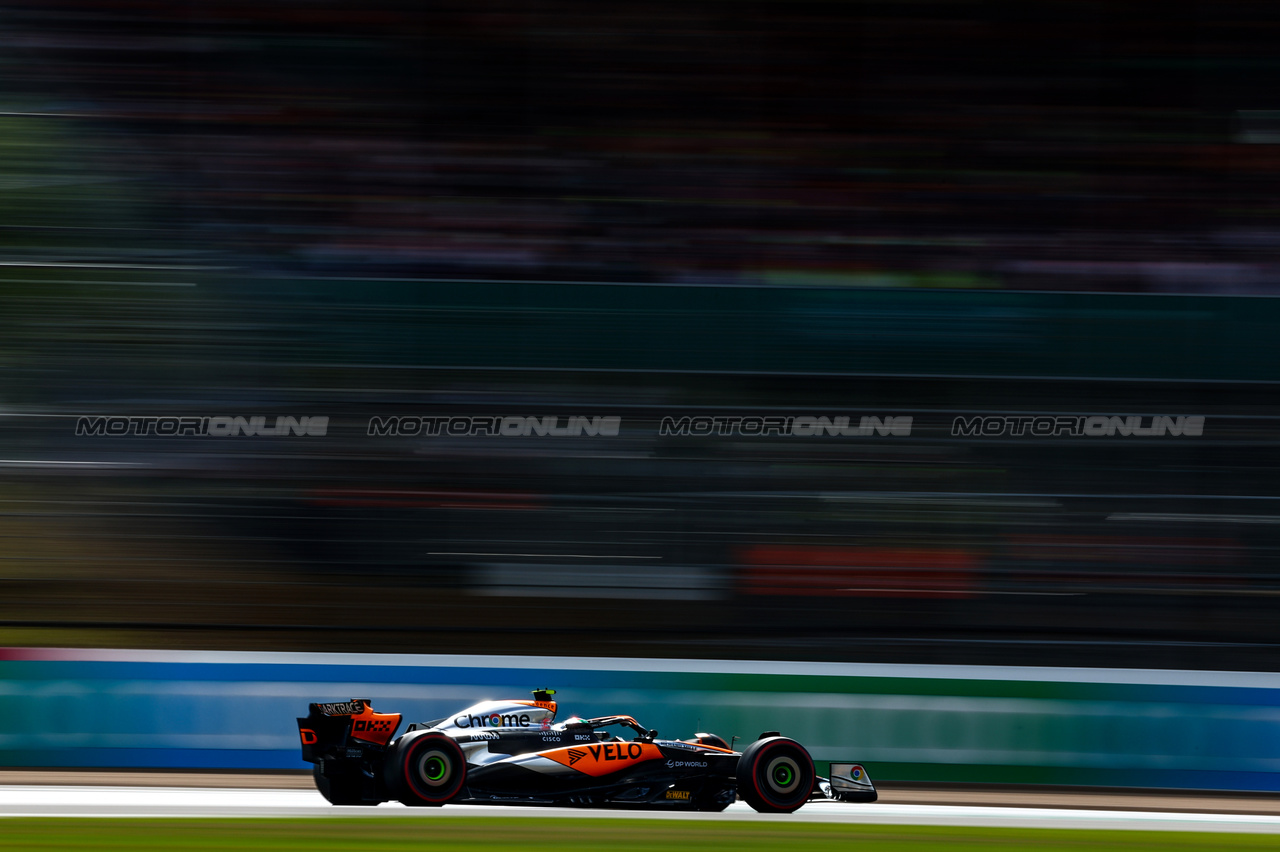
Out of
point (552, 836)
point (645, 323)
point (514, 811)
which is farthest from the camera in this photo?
point (645, 323)

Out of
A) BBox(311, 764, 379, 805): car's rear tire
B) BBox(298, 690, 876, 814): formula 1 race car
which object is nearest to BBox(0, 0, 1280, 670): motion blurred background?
BBox(298, 690, 876, 814): formula 1 race car

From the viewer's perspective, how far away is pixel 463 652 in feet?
18.7

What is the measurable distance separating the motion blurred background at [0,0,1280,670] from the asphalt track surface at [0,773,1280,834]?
88 centimetres

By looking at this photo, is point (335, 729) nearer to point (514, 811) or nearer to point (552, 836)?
point (514, 811)

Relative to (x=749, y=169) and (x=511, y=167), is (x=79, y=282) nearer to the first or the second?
(x=511, y=167)

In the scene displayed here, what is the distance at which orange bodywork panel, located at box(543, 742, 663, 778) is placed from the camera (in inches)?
178

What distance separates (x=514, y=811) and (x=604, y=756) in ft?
1.57

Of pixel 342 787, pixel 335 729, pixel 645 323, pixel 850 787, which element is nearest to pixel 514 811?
pixel 342 787

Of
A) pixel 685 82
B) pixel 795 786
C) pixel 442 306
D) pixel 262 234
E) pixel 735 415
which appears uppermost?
pixel 685 82

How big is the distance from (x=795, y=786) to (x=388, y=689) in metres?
2.09

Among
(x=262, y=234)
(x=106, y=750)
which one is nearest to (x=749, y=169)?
(x=262, y=234)

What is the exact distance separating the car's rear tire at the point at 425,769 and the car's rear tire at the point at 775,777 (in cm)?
114

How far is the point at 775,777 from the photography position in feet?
14.6

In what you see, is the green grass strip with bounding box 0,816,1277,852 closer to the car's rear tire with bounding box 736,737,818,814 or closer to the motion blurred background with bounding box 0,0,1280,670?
the car's rear tire with bounding box 736,737,818,814
